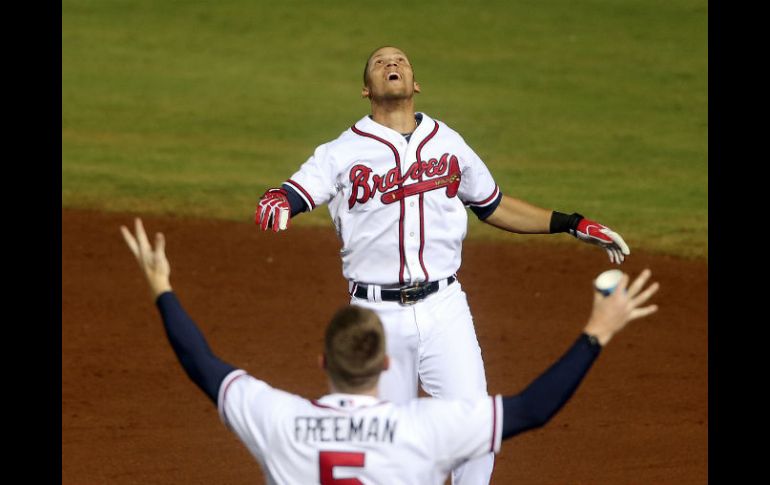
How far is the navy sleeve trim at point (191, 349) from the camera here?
384 centimetres

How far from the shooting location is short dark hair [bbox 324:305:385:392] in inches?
144

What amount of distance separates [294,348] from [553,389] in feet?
19.7

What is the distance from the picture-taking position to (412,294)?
6031 mm

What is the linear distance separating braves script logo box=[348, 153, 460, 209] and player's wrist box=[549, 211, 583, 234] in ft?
2.13

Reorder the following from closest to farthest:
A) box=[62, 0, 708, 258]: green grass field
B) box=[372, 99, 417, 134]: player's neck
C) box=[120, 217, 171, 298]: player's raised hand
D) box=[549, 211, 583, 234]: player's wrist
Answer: box=[120, 217, 171, 298]: player's raised hand → box=[372, 99, 417, 134]: player's neck → box=[549, 211, 583, 234]: player's wrist → box=[62, 0, 708, 258]: green grass field

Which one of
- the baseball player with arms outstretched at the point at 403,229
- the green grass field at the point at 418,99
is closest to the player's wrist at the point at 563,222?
the baseball player with arms outstretched at the point at 403,229

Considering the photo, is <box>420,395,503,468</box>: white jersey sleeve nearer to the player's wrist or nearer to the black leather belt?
the black leather belt

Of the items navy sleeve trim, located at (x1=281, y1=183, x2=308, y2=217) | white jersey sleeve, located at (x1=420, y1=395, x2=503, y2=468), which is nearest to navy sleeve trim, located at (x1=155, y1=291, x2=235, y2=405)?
white jersey sleeve, located at (x1=420, y1=395, x2=503, y2=468)

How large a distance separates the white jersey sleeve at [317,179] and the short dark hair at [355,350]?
2252 mm

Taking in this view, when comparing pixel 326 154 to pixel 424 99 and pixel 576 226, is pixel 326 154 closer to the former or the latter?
pixel 576 226

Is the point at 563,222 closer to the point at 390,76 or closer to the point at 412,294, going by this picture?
the point at 412,294

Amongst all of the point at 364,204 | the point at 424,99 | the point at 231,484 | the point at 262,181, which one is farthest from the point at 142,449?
the point at 424,99

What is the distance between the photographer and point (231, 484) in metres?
7.25

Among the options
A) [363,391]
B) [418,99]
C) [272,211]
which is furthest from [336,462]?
[418,99]
